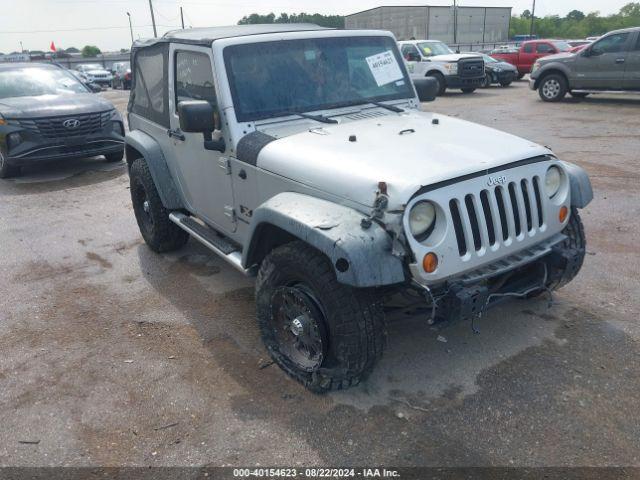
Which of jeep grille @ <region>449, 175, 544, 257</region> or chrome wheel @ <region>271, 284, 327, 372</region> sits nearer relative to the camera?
jeep grille @ <region>449, 175, 544, 257</region>

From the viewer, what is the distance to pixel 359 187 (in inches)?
115

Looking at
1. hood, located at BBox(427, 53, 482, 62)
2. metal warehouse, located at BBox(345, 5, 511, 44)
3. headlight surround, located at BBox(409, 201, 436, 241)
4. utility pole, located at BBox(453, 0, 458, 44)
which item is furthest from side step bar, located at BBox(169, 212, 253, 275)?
utility pole, located at BBox(453, 0, 458, 44)

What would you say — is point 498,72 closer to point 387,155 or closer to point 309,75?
point 309,75

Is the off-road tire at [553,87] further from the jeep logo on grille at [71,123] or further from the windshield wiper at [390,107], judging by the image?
the windshield wiper at [390,107]

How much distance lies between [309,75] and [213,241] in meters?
1.44

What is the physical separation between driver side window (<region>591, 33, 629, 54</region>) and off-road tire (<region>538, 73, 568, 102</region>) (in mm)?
1150

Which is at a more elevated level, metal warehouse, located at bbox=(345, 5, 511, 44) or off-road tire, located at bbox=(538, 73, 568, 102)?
metal warehouse, located at bbox=(345, 5, 511, 44)

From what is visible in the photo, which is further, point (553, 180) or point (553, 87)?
point (553, 87)

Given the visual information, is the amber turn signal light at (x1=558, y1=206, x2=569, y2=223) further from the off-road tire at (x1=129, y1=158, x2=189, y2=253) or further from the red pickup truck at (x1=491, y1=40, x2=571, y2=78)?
the red pickup truck at (x1=491, y1=40, x2=571, y2=78)

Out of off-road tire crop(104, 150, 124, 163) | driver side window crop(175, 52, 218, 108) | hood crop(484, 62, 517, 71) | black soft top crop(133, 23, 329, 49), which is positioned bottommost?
off-road tire crop(104, 150, 124, 163)

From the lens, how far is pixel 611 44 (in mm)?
13570

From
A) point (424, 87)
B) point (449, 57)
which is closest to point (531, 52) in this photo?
point (449, 57)

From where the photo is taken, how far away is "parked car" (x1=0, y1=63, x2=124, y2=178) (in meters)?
8.52

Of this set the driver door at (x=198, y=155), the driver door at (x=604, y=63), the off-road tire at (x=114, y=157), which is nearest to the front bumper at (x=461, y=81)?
the driver door at (x=604, y=63)
